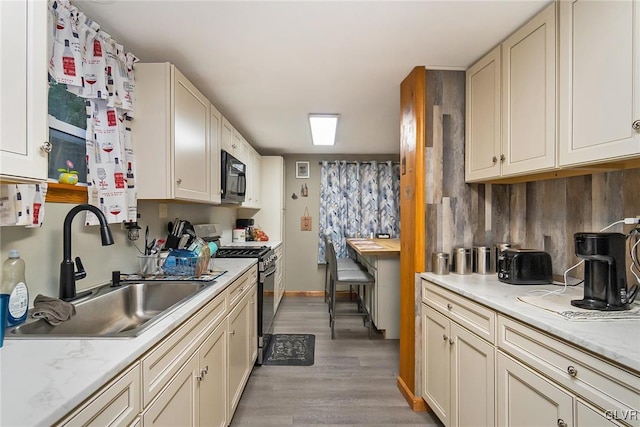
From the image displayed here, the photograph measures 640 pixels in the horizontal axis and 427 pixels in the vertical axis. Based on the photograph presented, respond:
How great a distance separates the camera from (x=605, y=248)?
1.17 meters

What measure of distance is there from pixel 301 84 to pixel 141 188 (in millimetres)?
1331

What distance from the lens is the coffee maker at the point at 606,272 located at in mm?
1153

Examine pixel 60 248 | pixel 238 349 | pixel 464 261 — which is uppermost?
pixel 60 248

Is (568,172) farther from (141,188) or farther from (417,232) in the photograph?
(141,188)

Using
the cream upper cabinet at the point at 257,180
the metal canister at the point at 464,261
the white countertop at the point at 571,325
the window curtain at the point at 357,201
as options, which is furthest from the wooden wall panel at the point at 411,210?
the window curtain at the point at 357,201

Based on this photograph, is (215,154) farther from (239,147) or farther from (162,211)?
(239,147)

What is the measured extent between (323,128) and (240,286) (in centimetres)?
207

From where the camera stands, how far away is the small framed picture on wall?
4.95 m

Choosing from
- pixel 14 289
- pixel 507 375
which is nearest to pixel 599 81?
pixel 507 375

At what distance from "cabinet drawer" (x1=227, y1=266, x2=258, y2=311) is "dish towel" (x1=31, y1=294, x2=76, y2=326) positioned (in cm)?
78

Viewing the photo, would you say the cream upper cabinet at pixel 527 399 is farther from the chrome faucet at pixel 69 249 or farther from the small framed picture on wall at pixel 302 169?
the small framed picture on wall at pixel 302 169

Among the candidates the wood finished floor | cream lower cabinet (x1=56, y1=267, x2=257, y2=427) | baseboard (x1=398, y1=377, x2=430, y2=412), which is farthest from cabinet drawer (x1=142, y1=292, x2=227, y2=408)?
baseboard (x1=398, y1=377, x2=430, y2=412)

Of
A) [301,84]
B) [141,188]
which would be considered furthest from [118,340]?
[301,84]

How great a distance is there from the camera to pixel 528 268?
1.63 m
